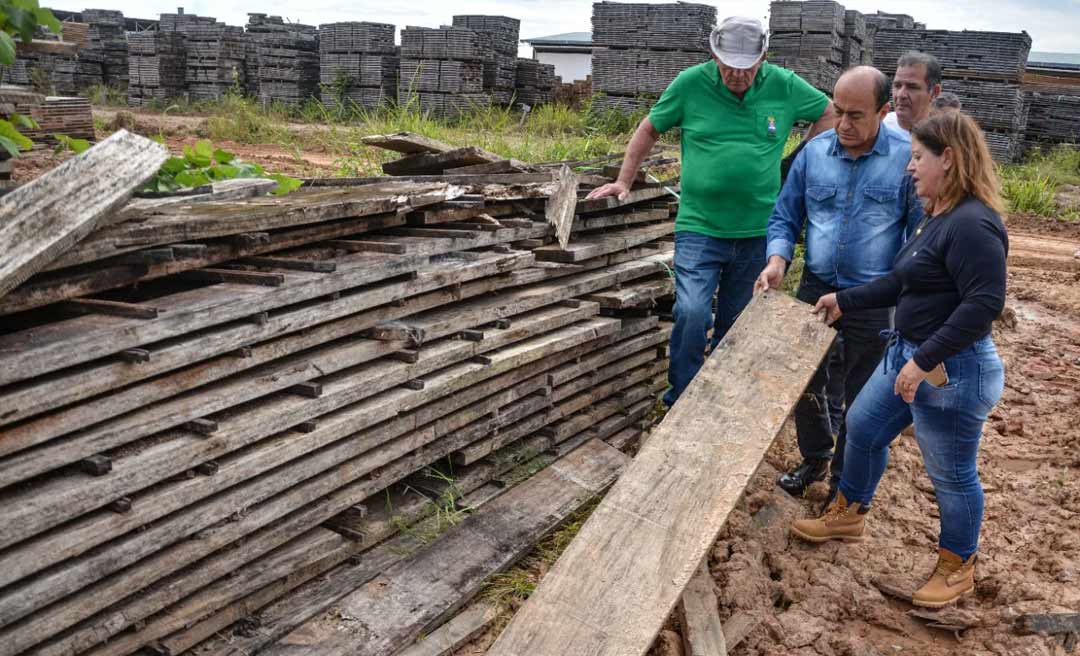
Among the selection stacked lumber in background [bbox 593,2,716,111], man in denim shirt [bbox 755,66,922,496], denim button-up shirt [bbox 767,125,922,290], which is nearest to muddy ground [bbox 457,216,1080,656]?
man in denim shirt [bbox 755,66,922,496]

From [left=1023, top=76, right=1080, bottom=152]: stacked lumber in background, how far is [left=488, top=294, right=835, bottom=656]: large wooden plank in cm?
1489

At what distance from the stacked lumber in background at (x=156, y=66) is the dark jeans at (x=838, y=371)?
17.8m

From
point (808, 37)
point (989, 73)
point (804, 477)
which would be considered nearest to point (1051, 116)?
point (989, 73)

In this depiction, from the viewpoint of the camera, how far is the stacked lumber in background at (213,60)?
18781 mm

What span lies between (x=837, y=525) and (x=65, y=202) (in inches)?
143

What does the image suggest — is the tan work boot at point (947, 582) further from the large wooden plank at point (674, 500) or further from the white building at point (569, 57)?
the white building at point (569, 57)

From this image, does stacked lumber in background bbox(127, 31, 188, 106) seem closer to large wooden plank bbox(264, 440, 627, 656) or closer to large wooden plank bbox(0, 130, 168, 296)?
large wooden plank bbox(264, 440, 627, 656)

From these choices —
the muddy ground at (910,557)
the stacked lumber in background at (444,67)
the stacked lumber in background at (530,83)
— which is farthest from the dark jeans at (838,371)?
the stacked lumber in background at (530,83)

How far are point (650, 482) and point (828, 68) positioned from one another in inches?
519

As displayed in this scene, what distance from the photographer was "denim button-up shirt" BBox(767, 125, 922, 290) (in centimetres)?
412

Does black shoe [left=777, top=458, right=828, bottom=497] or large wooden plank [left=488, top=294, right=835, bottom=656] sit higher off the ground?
large wooden plank [left=488, top=294, right=835, bottom=656]

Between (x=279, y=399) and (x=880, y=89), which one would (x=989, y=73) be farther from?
(x=279, y=399)

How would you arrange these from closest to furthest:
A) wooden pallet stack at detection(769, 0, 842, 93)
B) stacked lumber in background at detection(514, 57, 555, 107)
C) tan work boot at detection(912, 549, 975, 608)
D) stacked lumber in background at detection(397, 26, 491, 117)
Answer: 1. tan work boot at detection(912, 549, 975, 608)
2. wooden pallet stack at detection(769, 0, 842, 93)
3. stacked lumber in background at detection(397, 26, 491, 117)
4. stacked lumber in background at detection(514, 57, 555, 107)

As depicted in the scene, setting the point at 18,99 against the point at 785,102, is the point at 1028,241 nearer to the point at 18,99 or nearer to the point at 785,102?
the point at 785,102
